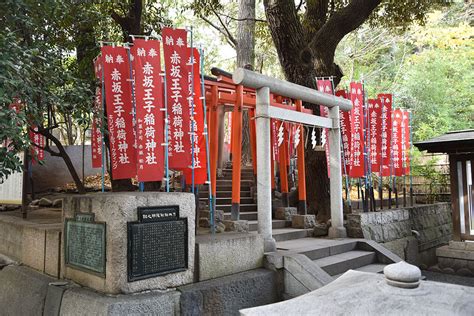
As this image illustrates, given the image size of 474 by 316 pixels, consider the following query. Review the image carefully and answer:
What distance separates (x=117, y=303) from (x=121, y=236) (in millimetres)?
704

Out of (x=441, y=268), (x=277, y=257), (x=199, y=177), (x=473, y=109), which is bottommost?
(x=441, y=268)

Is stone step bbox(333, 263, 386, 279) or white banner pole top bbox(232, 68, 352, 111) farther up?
white banner pole top bbox(232, 68, 352, 111)

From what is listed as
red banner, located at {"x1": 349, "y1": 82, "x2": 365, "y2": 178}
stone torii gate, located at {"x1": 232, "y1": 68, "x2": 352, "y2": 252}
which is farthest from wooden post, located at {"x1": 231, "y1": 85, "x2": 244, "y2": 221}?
red banner, located at {"x1": 349, "y1": 82, "x2": 365, "y2": 178}

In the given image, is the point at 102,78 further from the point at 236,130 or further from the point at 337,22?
the point at 337,22

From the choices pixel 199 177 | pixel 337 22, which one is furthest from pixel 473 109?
pixel 199 177

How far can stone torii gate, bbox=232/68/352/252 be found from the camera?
6.18 meters

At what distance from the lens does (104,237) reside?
4281 mm

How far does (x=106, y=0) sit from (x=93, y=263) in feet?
21.9

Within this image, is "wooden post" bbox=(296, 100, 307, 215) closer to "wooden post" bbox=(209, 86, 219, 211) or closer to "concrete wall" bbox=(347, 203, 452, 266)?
"concrete wall" bbox=(347, 203, 452, 266)

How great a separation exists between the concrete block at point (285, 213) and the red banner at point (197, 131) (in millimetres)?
3438

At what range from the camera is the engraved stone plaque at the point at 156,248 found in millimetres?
4258

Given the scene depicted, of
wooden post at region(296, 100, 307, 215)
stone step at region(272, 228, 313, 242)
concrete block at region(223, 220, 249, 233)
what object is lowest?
stone step at region(272, 228, 313, 242)

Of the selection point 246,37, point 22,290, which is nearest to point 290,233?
point 22,290

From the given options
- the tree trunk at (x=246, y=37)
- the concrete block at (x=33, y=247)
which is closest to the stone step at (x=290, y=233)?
the concrete block at (x=33, y=247)
